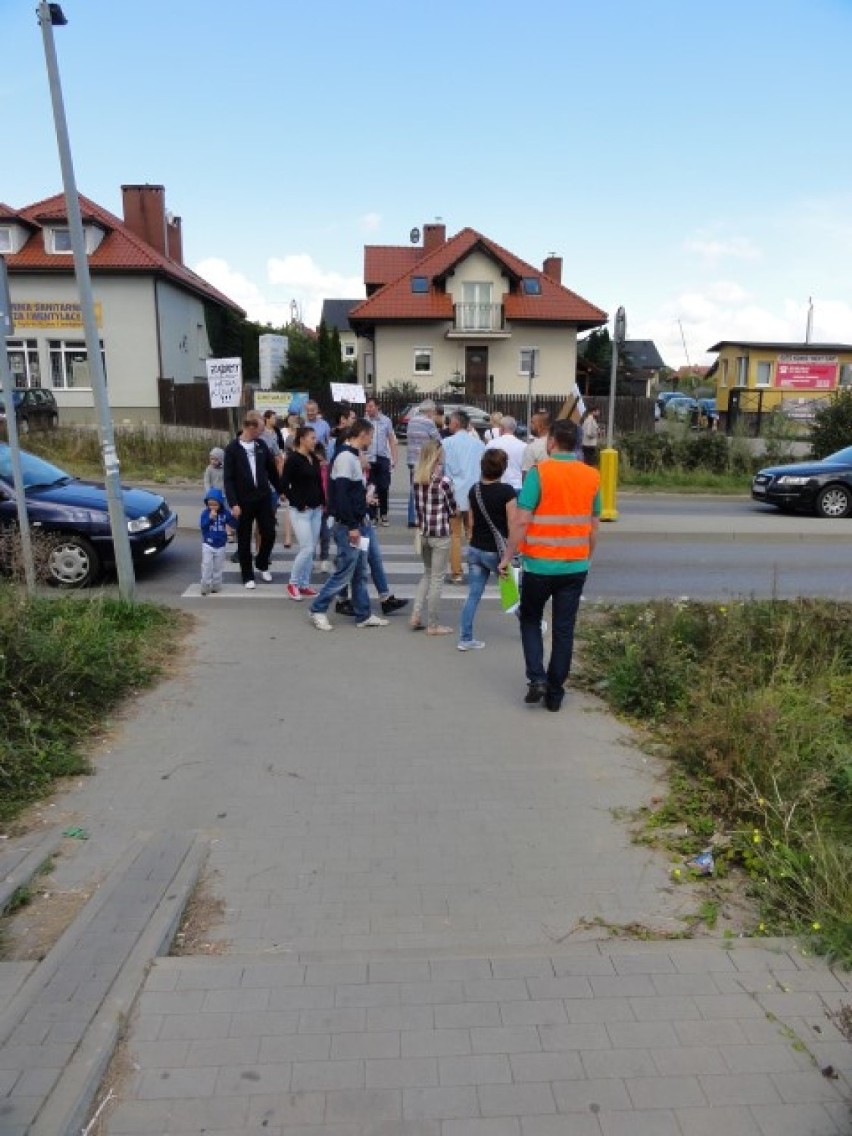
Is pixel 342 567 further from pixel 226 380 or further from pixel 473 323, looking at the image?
pixel 473 323

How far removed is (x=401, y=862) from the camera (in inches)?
158

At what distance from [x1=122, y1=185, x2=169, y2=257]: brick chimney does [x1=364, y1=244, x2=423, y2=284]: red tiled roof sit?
14072 mm

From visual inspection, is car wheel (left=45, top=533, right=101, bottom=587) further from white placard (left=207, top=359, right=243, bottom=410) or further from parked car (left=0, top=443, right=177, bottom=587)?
white placard (left=207, top=359, right=243, bottom=410)

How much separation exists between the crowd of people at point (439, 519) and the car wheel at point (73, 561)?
4.10 feet

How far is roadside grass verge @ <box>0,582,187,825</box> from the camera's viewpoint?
4.79 metres

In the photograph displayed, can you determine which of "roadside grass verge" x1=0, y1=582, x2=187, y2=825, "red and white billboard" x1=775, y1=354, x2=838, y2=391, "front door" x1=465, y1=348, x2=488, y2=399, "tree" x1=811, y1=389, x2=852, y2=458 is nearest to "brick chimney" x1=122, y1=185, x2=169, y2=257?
"front door" x1=465, y1=348, x2=488, y2=399

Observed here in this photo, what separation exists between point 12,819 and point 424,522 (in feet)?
13.1

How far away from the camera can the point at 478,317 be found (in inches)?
1721

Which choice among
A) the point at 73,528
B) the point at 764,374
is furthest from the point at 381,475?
the point at 764,374

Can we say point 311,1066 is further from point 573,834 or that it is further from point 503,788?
point 503,788

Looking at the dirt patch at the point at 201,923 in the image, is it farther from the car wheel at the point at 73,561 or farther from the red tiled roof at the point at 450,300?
the red tiled roof at the point at 450,300

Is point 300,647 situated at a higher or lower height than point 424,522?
lower

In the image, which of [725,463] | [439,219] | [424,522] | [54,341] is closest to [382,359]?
[439,219]

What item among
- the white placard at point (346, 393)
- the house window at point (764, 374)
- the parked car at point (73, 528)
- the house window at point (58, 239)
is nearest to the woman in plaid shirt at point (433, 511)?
the parked car at point (73, 528)
